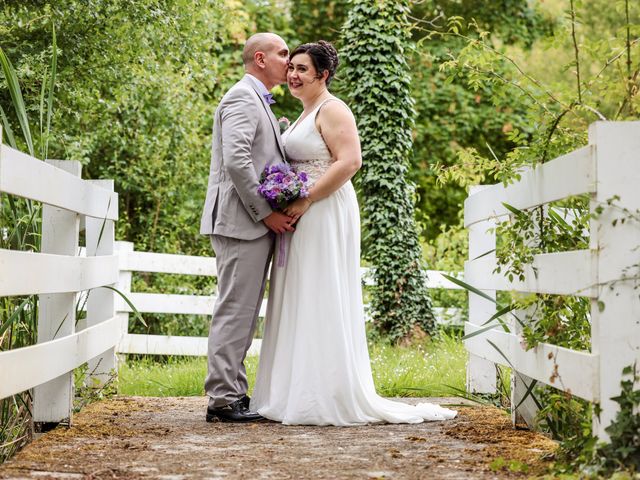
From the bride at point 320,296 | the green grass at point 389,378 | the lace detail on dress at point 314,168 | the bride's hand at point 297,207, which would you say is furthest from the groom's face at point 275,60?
the green grass at point 389,378

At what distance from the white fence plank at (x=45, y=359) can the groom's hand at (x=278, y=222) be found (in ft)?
3.72

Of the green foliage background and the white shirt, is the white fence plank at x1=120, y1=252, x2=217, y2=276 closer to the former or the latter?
the green foliage background

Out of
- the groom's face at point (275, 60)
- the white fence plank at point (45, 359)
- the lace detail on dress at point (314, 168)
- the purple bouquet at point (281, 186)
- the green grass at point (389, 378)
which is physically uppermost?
the groom's face at point (275, 60)

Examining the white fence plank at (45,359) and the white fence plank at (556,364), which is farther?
the white fence plank at (45,359)

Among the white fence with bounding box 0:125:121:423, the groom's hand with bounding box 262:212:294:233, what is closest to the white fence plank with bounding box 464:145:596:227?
the groom's hand with bounding box 262:212:294:233

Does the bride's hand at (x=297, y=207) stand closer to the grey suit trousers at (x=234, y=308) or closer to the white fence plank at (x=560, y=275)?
the grey suit trousers at (x=234, y=308)

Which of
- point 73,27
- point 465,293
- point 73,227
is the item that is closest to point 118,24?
point 73,27

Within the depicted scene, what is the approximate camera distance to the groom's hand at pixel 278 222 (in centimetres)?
525

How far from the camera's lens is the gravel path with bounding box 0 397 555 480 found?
3.44 metres

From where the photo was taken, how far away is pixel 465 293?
497 inches

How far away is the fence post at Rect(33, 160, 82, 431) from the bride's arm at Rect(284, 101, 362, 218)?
1269mm

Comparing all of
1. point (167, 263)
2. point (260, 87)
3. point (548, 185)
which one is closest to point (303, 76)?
point (260, 87)

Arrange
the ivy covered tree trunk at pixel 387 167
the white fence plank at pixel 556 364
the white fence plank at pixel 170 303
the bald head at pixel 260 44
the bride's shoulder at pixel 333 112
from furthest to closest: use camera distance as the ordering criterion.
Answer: the ivy covered tree trunk at pixel 387 167 < the white fence plank at pixel 170 303 < the bald head at pixel 260 44 < the bride's shoulder at pixel 333 112 < the white fence plank at pixel 556 364

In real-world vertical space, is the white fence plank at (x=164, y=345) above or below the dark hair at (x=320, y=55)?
below
